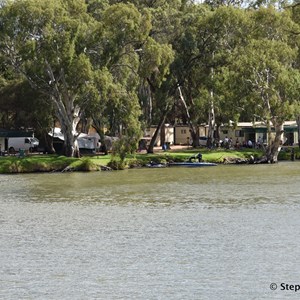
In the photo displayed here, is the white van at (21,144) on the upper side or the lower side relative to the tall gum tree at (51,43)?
lower

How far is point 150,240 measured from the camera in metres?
33.7

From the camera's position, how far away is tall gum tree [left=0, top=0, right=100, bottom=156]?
7238 cm

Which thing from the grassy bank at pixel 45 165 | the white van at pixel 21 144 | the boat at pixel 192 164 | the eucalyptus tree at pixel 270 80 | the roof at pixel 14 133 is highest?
the eucalyptus tree at pixel 270 80

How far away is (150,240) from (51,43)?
4263cm

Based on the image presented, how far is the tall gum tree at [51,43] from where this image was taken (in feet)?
237

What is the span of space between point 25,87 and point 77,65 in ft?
38.8

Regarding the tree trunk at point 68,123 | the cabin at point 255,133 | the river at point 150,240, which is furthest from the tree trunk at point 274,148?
the river at point 150,240

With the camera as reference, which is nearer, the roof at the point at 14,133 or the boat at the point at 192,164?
the boat at the point at 192,164

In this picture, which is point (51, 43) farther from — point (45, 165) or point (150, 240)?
point (150, 240)

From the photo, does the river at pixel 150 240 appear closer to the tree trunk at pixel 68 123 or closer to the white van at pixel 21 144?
the tree trunk at pixel 68 123

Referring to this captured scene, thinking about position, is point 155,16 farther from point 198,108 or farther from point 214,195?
point 214,195

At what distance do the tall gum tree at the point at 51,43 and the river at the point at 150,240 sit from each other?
17586 mm

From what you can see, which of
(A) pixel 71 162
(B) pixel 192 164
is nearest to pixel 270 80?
(B) pixel 192 164

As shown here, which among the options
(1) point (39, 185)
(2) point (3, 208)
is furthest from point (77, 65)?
(2) point (3, 208)
